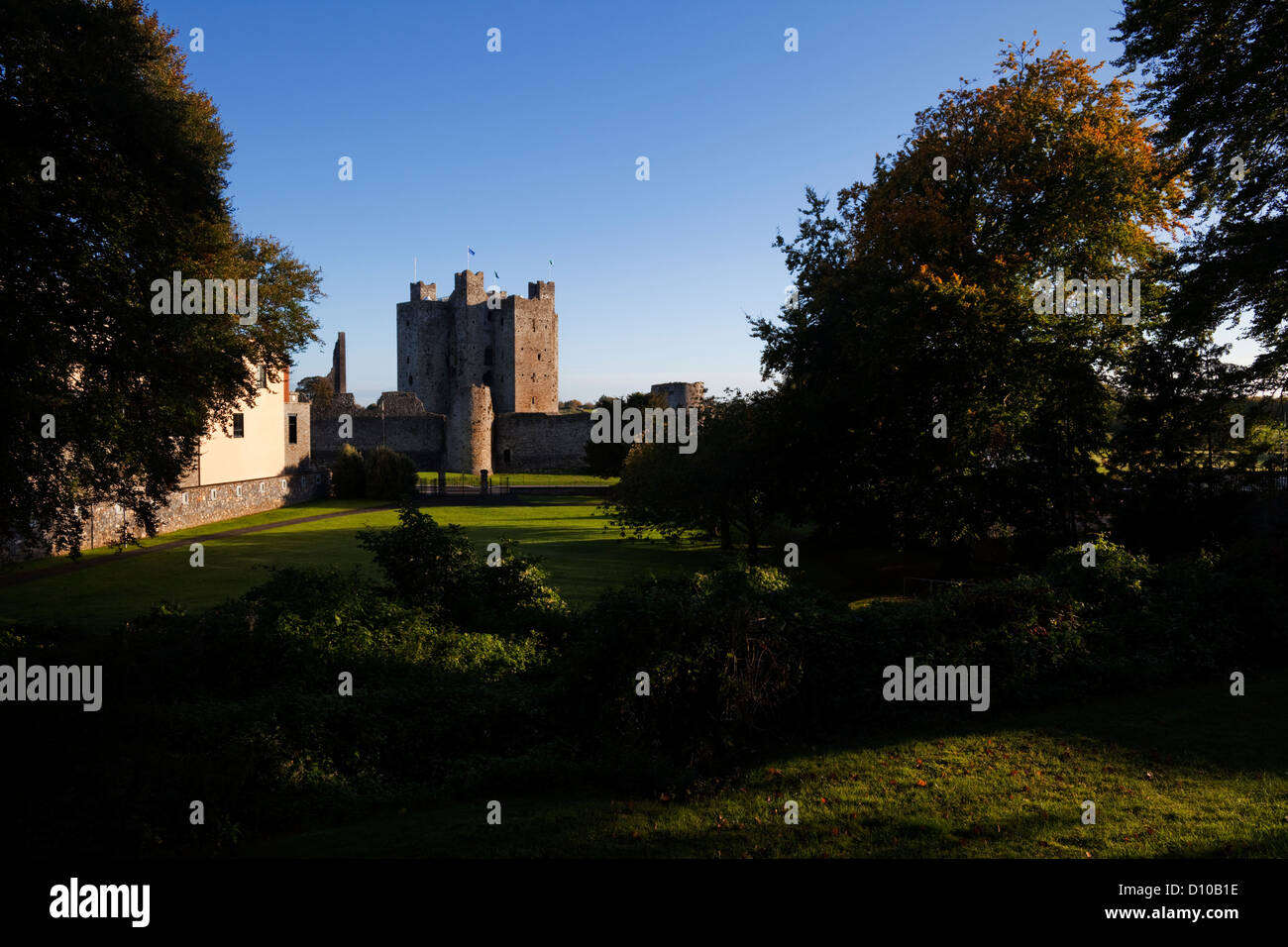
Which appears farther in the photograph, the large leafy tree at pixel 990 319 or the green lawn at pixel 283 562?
the large leafy tree at pixel 990 319

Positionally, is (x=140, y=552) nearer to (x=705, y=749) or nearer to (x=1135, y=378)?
(x=705, y=749)

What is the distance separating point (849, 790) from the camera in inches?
260

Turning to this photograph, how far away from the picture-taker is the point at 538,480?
5184 cm

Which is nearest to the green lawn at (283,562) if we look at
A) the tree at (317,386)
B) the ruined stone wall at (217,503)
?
the ruined stone wall at (217,503)

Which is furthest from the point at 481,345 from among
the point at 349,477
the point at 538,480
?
the point at 349,477

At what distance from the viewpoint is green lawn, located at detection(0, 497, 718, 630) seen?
13938mm

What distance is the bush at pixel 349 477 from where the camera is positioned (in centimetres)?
4000

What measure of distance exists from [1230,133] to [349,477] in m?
36.6

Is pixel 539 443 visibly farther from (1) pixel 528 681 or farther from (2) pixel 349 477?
(1) pixel 528 681

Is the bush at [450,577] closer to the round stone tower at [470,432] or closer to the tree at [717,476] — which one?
the tree at [717,476]

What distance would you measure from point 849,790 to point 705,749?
4.43ft

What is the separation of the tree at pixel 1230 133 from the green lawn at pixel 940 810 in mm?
10617

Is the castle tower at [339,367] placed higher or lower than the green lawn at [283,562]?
higher

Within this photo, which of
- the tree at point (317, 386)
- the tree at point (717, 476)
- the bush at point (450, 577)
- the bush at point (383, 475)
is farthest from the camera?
the tree at point (317, 386)
